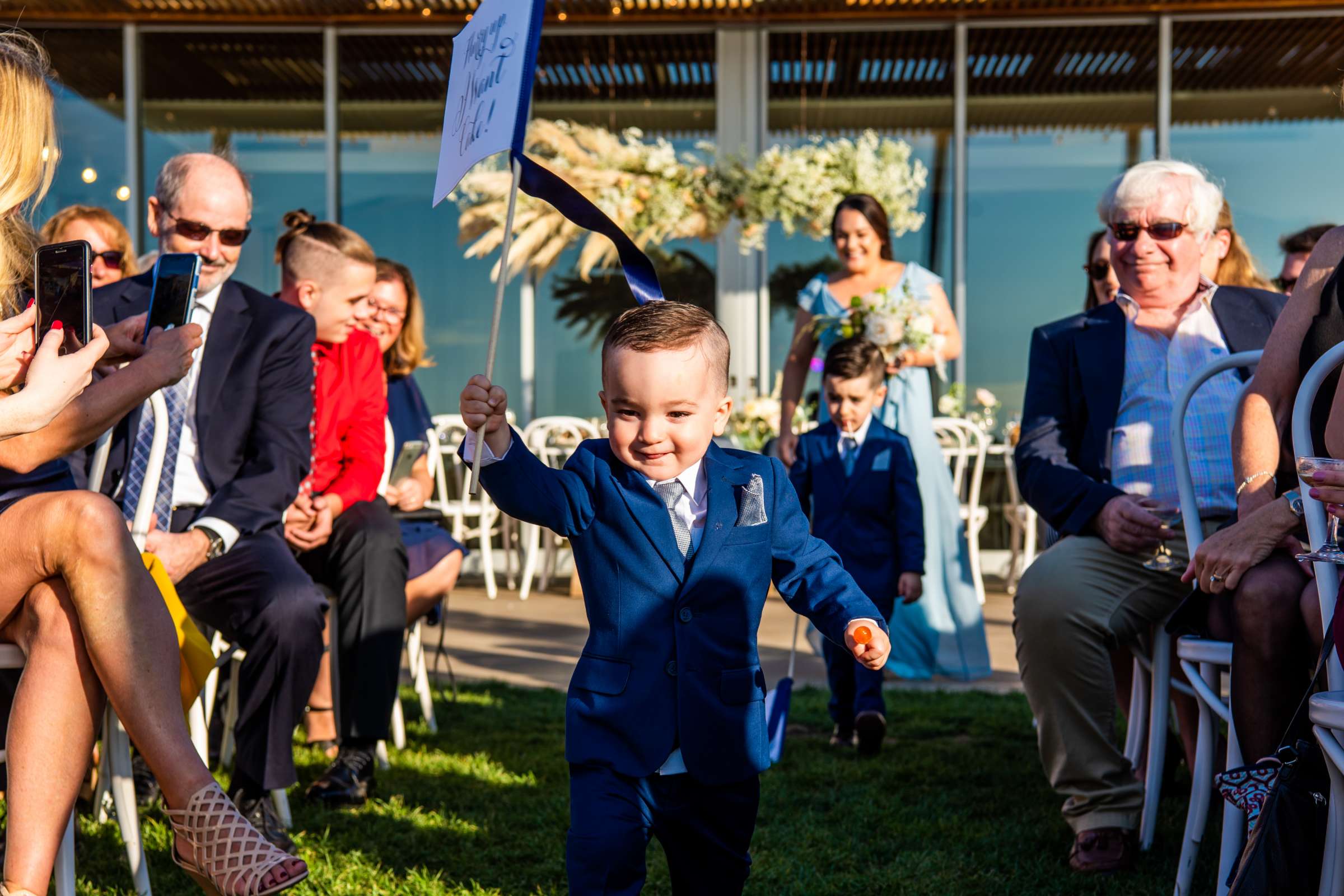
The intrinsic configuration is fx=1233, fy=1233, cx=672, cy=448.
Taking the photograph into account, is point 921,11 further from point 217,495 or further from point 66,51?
point 217,495

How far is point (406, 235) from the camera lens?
8.96m

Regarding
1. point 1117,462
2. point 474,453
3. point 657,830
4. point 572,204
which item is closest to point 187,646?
point 474,453

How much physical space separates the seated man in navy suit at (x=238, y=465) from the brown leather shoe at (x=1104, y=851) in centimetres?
183

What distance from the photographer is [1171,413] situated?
10.5ft

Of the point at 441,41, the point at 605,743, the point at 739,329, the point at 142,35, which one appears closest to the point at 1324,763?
the point at 605,743

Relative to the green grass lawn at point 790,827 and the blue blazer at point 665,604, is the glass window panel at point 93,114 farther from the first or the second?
the blue blazer at point 665,604

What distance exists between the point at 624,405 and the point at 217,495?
5.22ft

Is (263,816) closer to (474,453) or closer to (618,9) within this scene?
(474,453)

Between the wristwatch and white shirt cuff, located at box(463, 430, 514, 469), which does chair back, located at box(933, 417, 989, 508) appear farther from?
white shirt cuff, located at box(463, 430, 514, 469)

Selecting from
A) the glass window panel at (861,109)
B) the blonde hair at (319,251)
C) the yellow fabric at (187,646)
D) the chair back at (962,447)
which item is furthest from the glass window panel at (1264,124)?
the yellow fabric at (187,646)

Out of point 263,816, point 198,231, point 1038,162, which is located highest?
point 1038,162

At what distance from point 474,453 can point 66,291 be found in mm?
Answer: 1025

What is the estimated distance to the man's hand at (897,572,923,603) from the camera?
165 inches

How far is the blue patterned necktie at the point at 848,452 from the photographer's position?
14.3 ft
